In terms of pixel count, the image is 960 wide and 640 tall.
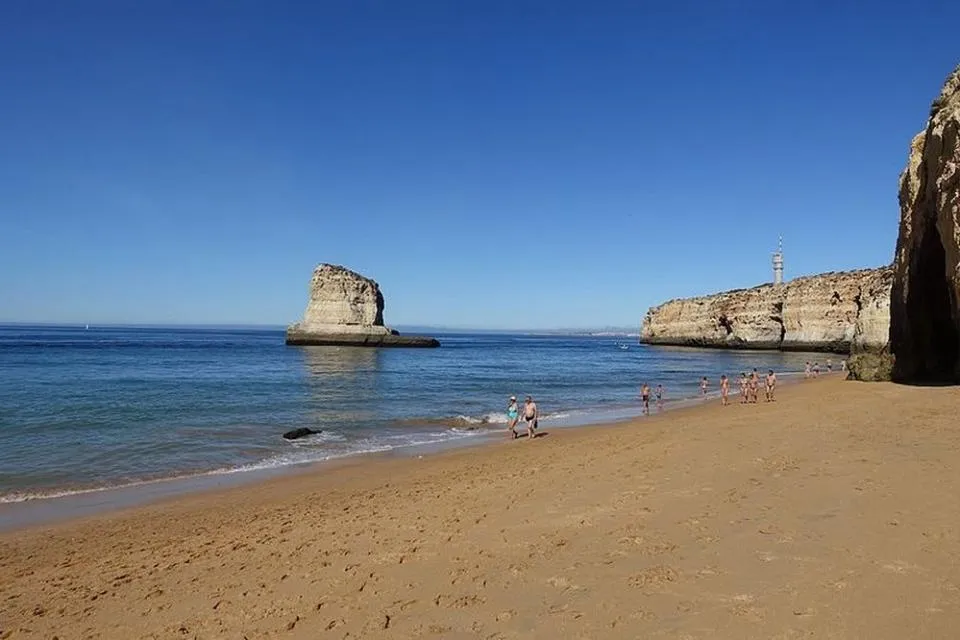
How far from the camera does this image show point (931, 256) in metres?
23.1

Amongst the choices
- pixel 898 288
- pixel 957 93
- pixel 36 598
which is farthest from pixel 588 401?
pixel 36 598

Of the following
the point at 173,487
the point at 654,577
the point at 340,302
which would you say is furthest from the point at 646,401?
the point at 340,302

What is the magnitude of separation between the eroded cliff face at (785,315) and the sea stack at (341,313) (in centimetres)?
5393

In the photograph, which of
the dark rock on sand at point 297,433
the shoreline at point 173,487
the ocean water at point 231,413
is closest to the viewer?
the shoreline at point 173,487

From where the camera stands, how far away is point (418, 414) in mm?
25234

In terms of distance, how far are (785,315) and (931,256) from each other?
229ft

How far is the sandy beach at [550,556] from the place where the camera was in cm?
494

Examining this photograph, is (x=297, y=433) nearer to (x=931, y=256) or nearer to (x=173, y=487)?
(x=173, y=487)

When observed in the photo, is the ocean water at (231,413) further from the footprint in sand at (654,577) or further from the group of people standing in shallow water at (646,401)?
the footprint in sand at (654,577)

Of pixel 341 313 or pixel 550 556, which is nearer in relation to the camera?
pixel 550 556

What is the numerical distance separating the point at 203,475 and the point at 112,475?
2.02m

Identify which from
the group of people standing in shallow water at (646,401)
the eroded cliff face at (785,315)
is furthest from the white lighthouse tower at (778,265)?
the group of people standing in shallow water at (646,401)

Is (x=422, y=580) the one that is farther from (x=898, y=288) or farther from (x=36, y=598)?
(x=898, y=288)

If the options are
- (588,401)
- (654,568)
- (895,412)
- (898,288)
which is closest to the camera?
(654,568)
